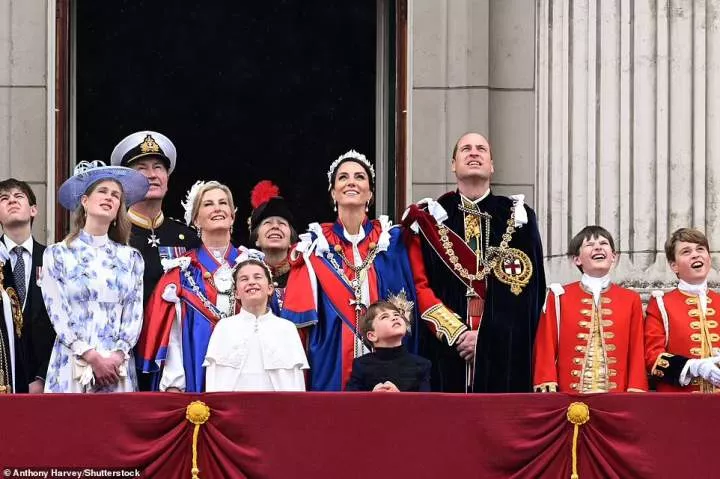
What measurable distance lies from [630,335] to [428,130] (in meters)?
3.22

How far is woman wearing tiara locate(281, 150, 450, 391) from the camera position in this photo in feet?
29.6

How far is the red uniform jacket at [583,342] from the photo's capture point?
8.94 m

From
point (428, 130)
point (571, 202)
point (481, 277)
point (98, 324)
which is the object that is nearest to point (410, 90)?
point (428, 130)

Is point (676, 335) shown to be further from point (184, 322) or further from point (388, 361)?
point (184, 322)

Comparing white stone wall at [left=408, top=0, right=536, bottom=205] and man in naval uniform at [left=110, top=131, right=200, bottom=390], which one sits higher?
white stone wall at [left=408, top=0, right=536, bottom=205]

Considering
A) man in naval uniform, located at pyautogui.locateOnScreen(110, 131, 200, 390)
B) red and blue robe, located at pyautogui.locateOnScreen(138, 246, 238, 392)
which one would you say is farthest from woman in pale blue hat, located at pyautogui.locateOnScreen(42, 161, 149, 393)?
man in naval uniform, located at pyautogui.locateOnScreen(110, 131, 200, 390)

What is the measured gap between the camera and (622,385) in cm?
895

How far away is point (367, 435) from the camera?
26.1ft

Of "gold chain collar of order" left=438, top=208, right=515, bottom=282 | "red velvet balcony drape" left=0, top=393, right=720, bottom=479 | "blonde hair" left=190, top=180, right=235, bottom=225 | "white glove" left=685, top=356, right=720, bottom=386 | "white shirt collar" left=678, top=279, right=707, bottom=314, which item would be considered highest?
"blonde hair" left=190, top=180, right=235, bottom=225

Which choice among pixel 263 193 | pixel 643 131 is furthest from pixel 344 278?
pixel 643 131

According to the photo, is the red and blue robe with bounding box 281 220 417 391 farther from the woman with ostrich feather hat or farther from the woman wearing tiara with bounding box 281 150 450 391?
the woman with ostrich feather hat

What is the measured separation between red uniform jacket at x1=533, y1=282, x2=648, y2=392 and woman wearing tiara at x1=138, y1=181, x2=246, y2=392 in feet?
5.31

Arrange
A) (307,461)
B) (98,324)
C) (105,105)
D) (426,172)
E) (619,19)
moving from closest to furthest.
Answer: (307,461)
(98,324)
(619,19)
(426,172)
(105,105)

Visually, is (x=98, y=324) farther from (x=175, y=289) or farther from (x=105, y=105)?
(x=105, y=105)
